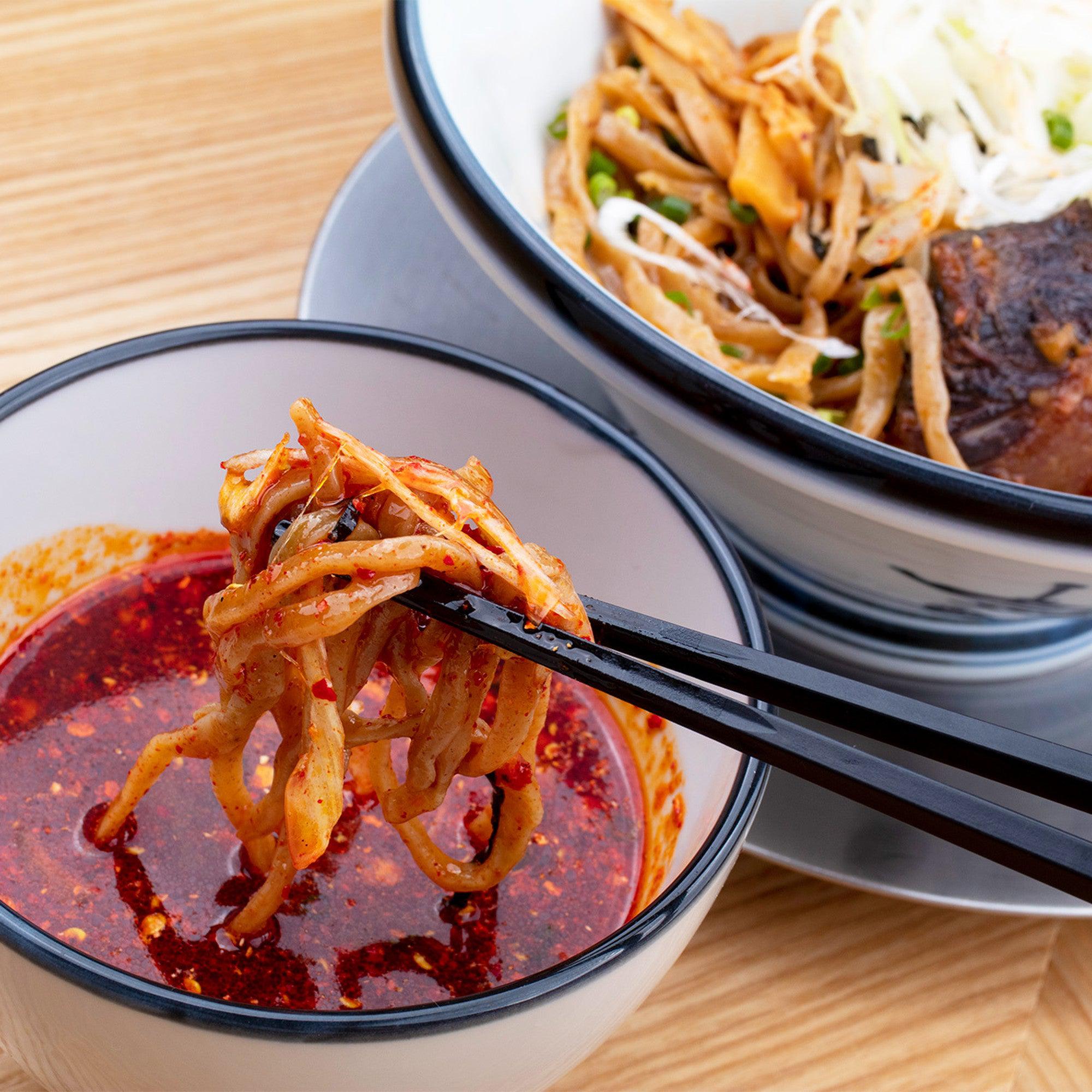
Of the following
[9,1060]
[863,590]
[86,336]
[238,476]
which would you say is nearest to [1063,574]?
[863,590]

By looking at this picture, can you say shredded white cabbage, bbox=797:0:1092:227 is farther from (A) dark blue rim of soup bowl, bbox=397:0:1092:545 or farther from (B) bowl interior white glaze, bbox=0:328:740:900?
(B) bowl interior white glaze, bbox=0:328:740:900

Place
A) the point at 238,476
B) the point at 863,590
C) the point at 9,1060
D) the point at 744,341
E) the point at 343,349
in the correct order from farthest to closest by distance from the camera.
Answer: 1. the point at 744,341
2. the point at 863,590
3. the point at 343,349
4. the point at 9,1060
5. the point at 238,476

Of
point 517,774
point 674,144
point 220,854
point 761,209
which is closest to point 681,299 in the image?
point 761,209

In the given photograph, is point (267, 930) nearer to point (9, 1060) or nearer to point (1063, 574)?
point (9, 1060)

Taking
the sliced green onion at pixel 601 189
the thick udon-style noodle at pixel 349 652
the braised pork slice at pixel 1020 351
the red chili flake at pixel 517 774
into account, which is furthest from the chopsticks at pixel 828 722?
the sliced green onion at pixel 601 189

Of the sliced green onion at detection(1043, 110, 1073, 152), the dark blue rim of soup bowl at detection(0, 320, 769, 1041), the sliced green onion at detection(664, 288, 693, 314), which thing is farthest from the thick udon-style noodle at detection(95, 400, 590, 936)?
the sliced green onion at detection(1043, 110, 1073, 152)

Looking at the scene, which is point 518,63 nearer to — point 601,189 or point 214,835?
point 601,189
